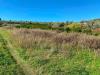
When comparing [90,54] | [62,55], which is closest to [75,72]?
[62,55]

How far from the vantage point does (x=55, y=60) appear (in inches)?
428

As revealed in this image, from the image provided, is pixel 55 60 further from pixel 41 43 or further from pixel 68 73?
pixel 41 43

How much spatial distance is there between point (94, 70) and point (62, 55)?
298 cm

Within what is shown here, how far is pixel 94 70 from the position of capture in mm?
9258

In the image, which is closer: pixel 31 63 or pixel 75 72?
pixel 75 72

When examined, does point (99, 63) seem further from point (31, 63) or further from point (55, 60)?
point (31, 63)

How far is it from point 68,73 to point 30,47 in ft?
19.9

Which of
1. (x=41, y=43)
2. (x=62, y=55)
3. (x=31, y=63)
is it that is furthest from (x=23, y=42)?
(x=31, y=63)

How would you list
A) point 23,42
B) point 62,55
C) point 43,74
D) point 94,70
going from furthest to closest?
point 23,42, point 62,55, point 94,70, point 43,74

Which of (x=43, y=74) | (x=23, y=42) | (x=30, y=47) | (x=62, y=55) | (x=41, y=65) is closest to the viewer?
(x=43, y=74)

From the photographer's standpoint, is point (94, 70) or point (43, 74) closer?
point (43, 74)

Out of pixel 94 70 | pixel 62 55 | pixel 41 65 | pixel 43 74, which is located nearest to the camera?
pixel 43 74

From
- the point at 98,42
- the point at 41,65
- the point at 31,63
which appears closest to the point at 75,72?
the point at 41,65

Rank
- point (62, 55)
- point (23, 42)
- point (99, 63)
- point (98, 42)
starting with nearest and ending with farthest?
point (99, 63) → point (62, 55) → point (23, 42) → point (98, 42)
